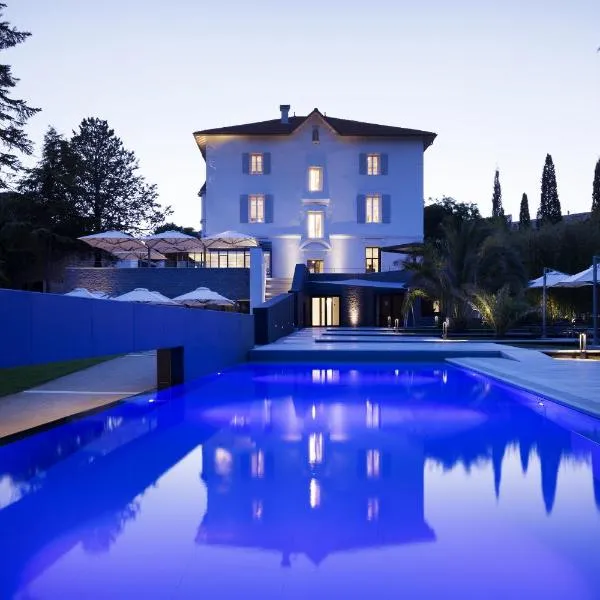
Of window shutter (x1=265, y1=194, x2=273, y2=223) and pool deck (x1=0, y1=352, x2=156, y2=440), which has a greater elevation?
window shutter (x1=265, y1=194, x2=273, y2=223)

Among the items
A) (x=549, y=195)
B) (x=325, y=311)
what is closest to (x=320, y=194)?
(x=325, y=311)

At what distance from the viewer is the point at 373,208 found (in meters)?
37.0

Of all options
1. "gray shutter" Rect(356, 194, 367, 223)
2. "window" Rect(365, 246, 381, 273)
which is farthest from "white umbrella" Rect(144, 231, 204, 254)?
"window" Rect(365, 246, 381, 273)

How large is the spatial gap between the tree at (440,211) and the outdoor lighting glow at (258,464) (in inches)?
1749

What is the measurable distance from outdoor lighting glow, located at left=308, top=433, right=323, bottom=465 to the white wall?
29354 millimetres

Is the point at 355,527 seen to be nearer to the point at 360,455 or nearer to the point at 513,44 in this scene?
the point at 360,455

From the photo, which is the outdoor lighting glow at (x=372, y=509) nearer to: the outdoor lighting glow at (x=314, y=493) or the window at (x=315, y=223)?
the outdoor lighting glow at (x=314, y=493)

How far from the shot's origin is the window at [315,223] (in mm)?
36875

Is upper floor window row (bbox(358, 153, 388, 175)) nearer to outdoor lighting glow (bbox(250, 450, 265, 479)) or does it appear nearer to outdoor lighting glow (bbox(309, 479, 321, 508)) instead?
outdoor lighting glow (bbox(250, 450, 265, 479))

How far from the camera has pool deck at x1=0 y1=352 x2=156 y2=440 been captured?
8.27 meters

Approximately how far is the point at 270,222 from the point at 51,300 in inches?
1192

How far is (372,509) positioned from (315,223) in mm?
32810

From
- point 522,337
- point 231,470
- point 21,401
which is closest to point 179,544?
point 231,470

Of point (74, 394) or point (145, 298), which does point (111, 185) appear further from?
point (74, 394)
